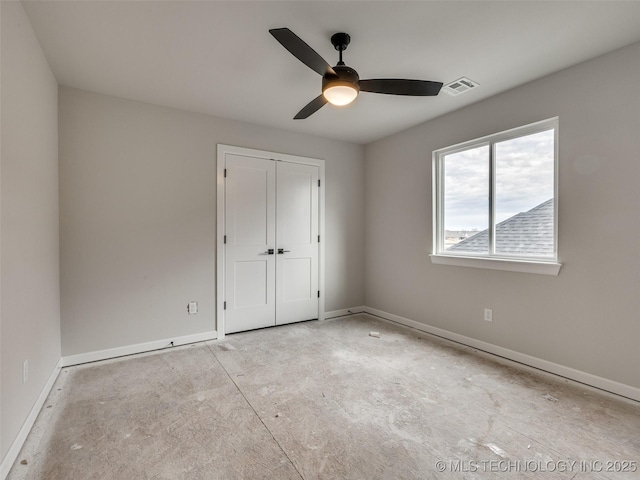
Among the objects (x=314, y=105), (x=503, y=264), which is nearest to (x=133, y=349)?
(x=314, y=105)

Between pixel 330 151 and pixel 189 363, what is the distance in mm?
3174

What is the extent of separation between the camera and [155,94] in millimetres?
2994

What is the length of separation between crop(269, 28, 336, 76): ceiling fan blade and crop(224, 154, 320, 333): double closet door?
2.02 m

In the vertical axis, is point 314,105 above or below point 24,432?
above

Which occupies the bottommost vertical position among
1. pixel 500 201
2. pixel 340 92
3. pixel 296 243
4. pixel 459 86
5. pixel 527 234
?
pixel 296 243

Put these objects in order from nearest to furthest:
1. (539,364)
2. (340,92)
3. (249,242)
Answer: (340,92) < (539,364) < (249,242)

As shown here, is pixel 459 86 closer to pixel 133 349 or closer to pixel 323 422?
pixel 323 422

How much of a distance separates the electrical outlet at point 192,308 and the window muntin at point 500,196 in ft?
9.37

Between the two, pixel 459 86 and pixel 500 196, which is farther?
pixel 500 196

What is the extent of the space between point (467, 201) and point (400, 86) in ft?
5.68

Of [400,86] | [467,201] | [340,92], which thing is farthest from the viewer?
[467,201]

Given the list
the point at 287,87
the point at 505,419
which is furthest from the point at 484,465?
the point at 287,87

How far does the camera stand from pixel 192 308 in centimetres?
342

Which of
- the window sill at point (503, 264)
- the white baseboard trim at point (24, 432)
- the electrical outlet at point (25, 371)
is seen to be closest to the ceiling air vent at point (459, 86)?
the window sill at point (503, 264)
